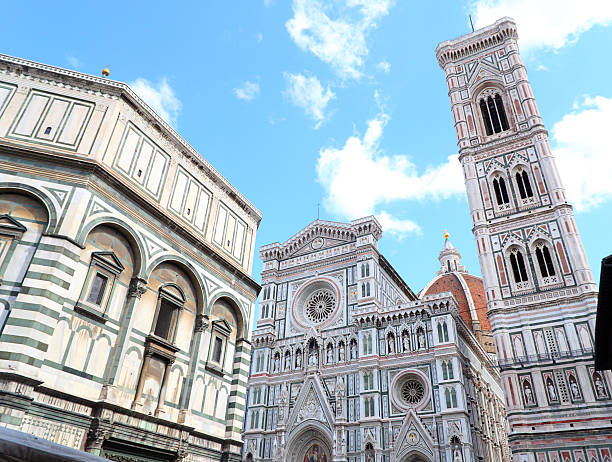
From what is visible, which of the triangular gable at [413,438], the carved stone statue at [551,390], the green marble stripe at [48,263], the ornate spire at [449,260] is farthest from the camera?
the ornate spire at [449,260]

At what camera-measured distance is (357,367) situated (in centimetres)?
3206

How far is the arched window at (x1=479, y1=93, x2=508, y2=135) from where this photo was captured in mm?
36281

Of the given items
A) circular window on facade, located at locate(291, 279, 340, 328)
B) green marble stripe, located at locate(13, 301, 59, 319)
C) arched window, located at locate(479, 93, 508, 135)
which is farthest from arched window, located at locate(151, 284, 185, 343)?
arched window, located at locate(479, 93, 508, 135)

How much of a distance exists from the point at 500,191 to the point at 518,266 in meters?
6.30

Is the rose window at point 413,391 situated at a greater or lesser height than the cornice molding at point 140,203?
greater

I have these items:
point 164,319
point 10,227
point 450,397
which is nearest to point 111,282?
point 164,319

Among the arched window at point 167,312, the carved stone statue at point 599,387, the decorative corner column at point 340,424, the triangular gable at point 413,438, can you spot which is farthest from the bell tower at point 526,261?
the arched window at point 167,312

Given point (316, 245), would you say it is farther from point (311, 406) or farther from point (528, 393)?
point (528, 393)

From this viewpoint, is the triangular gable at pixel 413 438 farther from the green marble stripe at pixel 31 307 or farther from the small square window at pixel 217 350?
the green marble stripe at pixel 31 307

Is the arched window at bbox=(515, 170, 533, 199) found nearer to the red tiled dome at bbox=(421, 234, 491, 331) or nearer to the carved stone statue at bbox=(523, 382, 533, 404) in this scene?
the carved stone statue at bbox=(523, 382, 533, 404)

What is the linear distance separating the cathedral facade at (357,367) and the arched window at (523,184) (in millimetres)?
8924

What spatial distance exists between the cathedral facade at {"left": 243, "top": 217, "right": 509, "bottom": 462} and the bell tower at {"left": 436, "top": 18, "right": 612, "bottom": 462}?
3901 mm

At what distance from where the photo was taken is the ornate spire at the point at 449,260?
76.6 m

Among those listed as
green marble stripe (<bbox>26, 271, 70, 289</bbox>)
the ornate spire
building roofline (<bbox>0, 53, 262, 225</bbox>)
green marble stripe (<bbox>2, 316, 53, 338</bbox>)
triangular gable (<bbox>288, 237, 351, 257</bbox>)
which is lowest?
green marble stripe (<bbox>2, 316, 53, 338</bbox>)
